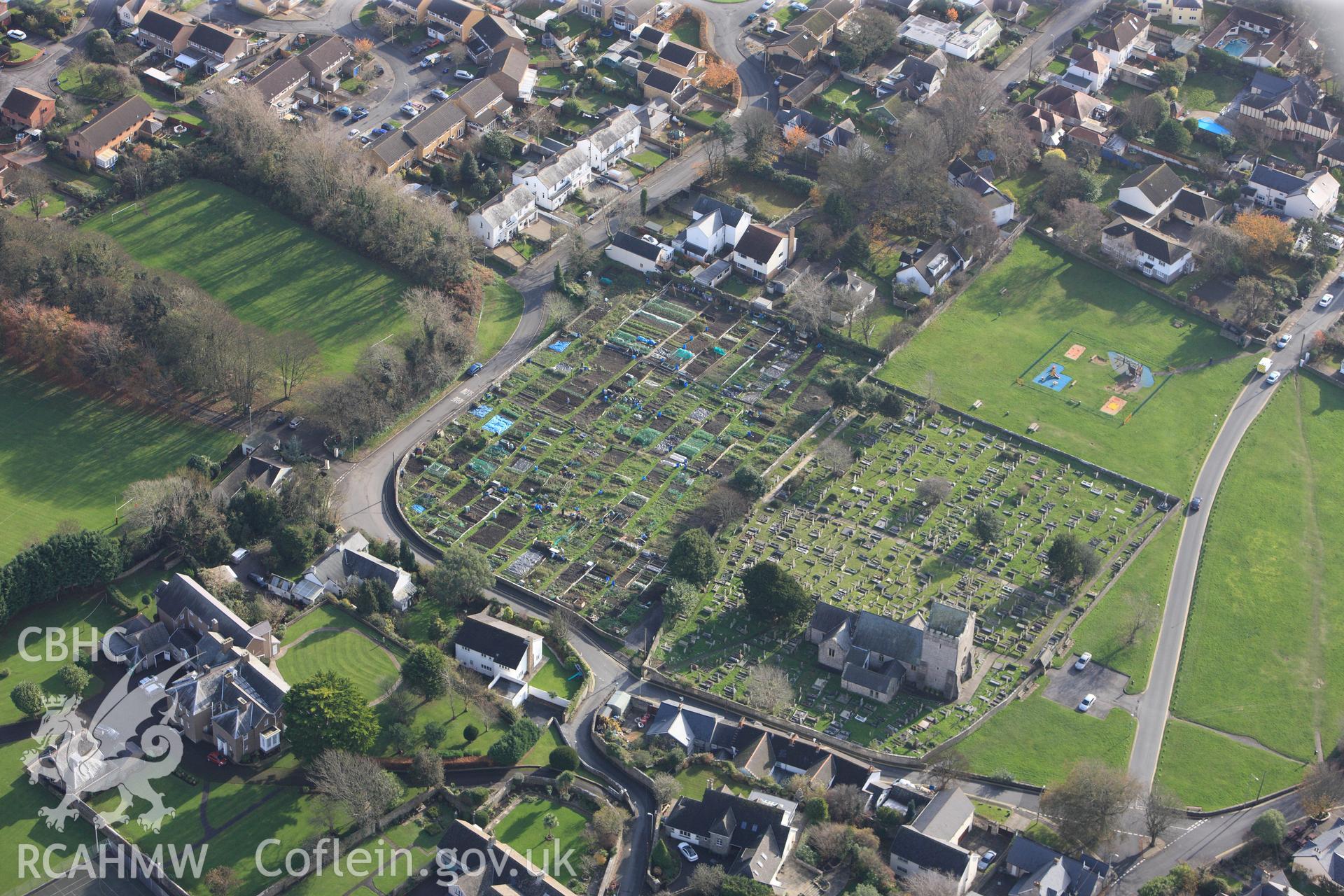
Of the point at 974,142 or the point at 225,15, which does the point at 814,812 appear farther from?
the point at 225,15

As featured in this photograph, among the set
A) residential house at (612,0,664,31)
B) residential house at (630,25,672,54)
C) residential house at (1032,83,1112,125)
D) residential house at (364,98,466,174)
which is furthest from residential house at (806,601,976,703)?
residential house at (612,0,664,31)

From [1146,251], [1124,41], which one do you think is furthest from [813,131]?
[1124,41]

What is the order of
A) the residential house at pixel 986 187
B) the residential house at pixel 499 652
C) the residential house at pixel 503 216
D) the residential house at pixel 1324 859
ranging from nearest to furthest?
1. the residential house at pixel 1324 859
2. the residential house at pixel 499 652
3. the residential house at pixel 503 216
4. the residential house at pixel 986 187

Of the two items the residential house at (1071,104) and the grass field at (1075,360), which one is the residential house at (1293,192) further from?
the grass field at (1075,360)

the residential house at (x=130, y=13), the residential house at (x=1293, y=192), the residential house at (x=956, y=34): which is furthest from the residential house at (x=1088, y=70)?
the residential house at (x=130, y=13)

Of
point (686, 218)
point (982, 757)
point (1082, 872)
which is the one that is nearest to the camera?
point (1082, 872)

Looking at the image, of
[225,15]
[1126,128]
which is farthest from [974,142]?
[225,15]

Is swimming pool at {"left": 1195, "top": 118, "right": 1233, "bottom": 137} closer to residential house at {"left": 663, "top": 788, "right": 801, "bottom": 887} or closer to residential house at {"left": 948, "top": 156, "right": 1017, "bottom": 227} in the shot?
residential house at {"left": 948, "top": 156, "right": 1017, "bottom": 227}

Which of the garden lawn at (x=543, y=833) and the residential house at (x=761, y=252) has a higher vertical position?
the residential house at (x=761, y=252)
